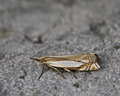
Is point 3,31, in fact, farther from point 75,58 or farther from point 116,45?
point 116,45

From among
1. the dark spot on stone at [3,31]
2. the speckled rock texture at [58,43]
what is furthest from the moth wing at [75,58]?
the dark spot on stone at [3,31]

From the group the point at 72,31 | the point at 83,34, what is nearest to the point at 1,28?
the point at 72,31

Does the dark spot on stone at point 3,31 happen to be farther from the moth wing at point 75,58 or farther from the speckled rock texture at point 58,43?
the moth wing at point 75,58

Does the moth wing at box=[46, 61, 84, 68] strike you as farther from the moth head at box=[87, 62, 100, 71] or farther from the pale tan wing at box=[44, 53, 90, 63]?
A: the moth head at box=[87, 62, 100, 71]

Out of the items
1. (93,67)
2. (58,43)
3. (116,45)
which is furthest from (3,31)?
(93,67)

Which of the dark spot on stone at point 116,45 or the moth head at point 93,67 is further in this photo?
the dark spot on stone at point 116,45

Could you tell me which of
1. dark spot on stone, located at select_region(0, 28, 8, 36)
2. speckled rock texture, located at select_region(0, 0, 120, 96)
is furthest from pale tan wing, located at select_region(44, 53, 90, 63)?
dark spot on stone, located at select_region(0, 28, 8, 36)

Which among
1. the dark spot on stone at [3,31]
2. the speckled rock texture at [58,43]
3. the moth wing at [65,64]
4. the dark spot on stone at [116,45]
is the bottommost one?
the dark spot on stone at [3,31]

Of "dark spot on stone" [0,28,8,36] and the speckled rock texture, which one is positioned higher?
the speckled rock texture
